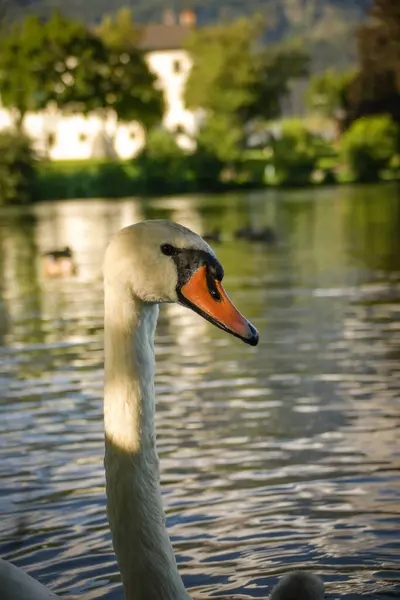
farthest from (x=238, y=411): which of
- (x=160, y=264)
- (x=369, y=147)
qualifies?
(x=369, y=147)

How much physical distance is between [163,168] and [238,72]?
33.0 metres

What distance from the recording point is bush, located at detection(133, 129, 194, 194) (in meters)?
70.1

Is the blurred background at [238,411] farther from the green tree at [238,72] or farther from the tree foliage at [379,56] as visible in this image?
the green tree at [238,72]

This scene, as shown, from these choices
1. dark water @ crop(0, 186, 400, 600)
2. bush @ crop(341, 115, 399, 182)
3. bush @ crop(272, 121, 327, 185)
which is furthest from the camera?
bush @ crop(272, 121, 327, 185)

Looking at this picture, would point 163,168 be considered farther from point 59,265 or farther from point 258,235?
point 59,265

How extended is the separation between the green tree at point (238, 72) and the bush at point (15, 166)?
3552 centimetres

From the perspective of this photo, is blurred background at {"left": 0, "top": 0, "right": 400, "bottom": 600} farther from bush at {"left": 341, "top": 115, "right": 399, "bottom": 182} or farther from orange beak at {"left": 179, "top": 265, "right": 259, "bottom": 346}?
bush at {"left": 341, "top": 115, "right": 399, "bottom": 182}

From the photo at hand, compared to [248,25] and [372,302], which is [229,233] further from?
[248,25]

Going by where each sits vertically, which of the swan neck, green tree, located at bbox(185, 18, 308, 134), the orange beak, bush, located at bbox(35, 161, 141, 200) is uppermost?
green tree, located at bbox(185, 18, 308, 134)

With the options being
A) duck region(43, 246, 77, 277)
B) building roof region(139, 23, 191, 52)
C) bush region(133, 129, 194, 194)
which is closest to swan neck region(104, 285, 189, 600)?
duck region(43, 246, 77, 277)

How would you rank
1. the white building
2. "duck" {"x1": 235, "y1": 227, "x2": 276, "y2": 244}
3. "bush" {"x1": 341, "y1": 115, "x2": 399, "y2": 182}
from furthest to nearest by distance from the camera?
the white building < "bush" {"x1": 341, "y1": 115, "x2": 399, "y2": 182} < "duck" {"x1": 235, "y1": 227, "x2": 276, "y2": 244}

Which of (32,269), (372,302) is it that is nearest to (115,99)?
(32,269)

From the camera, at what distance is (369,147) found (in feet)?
252

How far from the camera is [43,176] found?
223 feet
